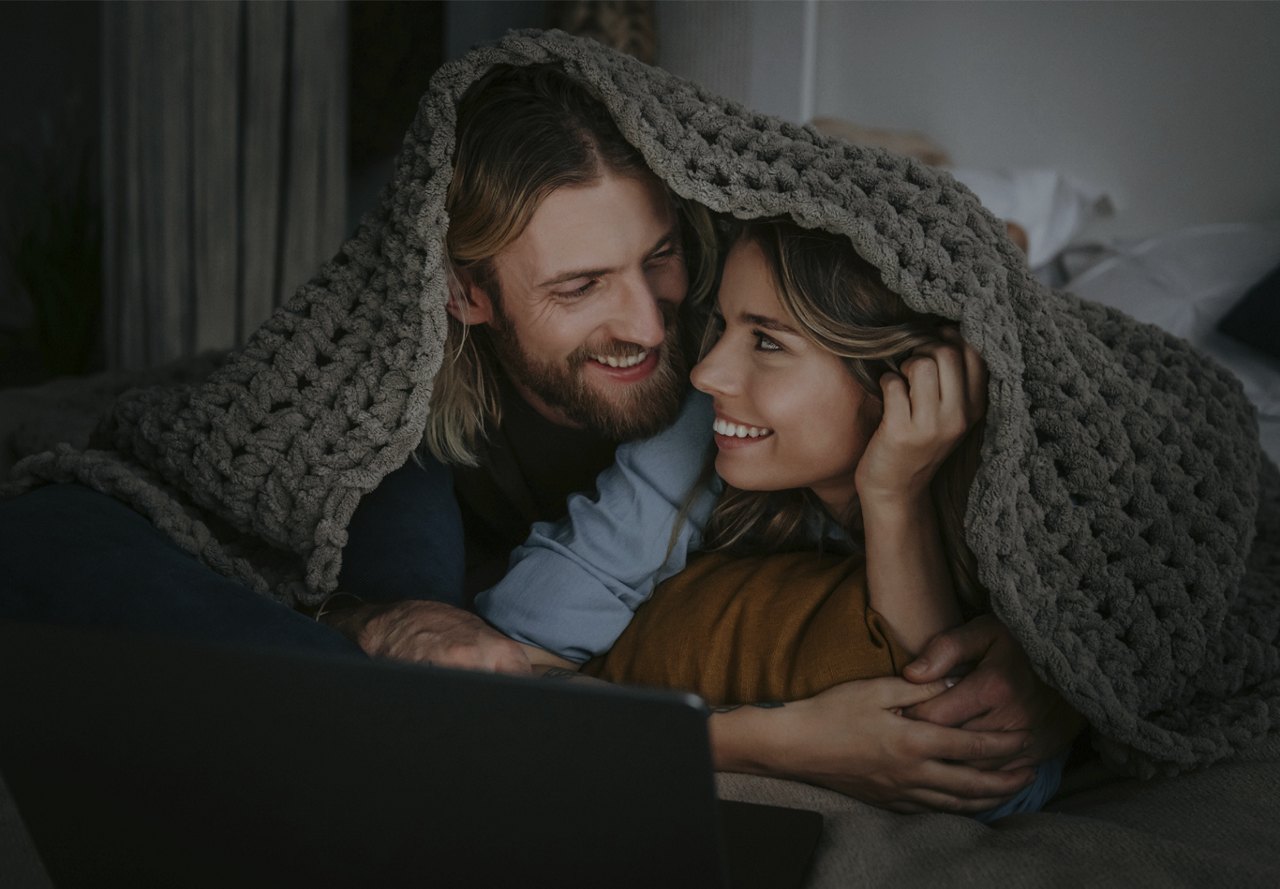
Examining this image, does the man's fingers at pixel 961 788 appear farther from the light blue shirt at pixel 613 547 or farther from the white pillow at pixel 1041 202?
the white pillow at pixel 1041 202

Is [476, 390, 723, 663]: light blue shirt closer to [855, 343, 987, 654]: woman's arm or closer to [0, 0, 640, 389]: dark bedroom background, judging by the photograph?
[855, 343, 987, 654]: woman's arm

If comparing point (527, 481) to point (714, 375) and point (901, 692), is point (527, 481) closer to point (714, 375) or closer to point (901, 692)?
point (714, 375)

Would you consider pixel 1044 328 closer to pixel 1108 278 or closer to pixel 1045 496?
pixel 1045 496

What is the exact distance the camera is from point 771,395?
1.00 metres

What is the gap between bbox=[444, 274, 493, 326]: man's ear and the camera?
3.80 ft

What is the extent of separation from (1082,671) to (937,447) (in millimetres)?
216

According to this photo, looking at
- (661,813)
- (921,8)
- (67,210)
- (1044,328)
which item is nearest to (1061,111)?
(921,8)

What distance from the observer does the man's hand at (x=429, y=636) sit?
96 cm

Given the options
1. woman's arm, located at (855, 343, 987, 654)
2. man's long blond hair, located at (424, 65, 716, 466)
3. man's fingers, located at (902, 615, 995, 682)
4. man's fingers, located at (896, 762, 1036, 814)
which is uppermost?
man's long blond hair, located at (424, 65, 716, 466)

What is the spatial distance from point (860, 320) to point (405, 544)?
538mm

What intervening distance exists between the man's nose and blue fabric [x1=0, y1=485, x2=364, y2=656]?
0.40 metres

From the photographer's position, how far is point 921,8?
7.82ft

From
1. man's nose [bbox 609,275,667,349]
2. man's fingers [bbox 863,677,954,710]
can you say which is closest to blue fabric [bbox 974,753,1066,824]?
man's fingers [bbox 863,677,954,710]

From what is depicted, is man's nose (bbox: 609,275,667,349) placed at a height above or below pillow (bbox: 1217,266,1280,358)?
above
